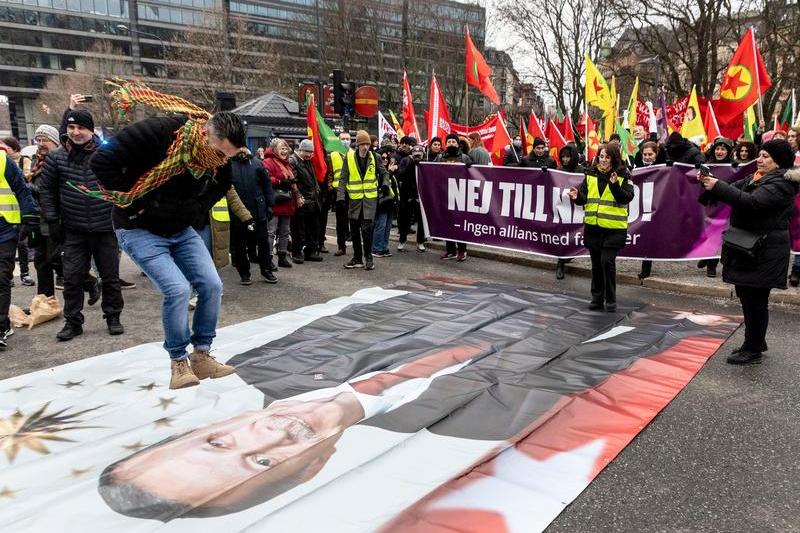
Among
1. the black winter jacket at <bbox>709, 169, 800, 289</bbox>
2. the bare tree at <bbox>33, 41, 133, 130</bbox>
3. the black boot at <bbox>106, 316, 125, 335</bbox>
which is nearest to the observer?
the black winter jacket at <bbox>709, 169, 800, 289</bbox>

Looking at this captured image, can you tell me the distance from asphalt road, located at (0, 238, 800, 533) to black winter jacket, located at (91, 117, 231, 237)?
6.68 ft

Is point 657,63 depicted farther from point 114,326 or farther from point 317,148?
point 114,326

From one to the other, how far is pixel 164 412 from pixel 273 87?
1496 inches

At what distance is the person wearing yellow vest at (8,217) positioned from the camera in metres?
5.17

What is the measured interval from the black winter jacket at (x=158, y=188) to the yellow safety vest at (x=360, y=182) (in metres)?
4.78

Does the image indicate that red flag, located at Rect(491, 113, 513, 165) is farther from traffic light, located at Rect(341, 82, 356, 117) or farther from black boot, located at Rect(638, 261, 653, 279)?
black boot, located at Rect(638, 261, 653, 279)

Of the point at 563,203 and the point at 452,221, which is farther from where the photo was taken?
the point at 452,221

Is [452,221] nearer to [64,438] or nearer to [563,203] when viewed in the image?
[563,203]

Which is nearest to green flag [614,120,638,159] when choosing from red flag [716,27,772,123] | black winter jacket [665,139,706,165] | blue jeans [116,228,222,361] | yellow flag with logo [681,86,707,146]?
yellow flag with logo [681,86,707,146]

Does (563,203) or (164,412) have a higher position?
(563,203)

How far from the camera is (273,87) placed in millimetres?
38625

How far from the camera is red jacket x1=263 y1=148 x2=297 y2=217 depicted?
848 cm

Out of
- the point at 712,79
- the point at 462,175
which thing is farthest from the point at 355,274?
the point at 712,79

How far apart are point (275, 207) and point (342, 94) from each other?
592cm
